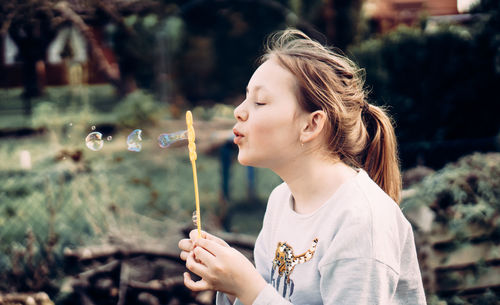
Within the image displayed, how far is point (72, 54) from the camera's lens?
307 inches

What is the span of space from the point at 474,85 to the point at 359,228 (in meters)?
3.87

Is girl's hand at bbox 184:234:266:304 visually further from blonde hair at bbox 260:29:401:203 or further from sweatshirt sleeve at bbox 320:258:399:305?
blonde hair at bbox 260:29:401:203

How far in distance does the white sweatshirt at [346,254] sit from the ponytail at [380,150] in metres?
0.17

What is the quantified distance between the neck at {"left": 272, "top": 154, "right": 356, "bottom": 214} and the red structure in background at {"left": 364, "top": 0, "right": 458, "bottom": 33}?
9908mm

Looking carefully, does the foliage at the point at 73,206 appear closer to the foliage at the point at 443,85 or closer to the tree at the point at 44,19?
the tree at the point at 44,19

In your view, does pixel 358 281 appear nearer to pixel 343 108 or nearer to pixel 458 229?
pixel 343 108

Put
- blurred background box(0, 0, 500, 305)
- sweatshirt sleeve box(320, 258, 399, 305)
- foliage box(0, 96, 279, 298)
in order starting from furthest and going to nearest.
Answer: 1. foliage box(0, 96, 279, 298)
2. blurred background box(0, 0, 500, 305)
3. sweatshirt sleeve box(320, 258, 399, 305)

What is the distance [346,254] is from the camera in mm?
1203

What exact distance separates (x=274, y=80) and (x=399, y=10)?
38.8ft

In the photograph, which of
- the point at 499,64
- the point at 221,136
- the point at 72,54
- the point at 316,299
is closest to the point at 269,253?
the point at 316,299

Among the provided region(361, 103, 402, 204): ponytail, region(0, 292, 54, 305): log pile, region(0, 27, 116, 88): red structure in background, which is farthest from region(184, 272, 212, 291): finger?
region(0, 27, 116, 88): red structure in background

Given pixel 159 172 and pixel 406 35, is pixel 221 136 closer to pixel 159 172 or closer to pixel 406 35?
pixel 159 172

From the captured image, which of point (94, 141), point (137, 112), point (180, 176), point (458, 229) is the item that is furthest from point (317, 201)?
point (137, 112)

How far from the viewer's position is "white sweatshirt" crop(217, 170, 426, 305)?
3.93ft
